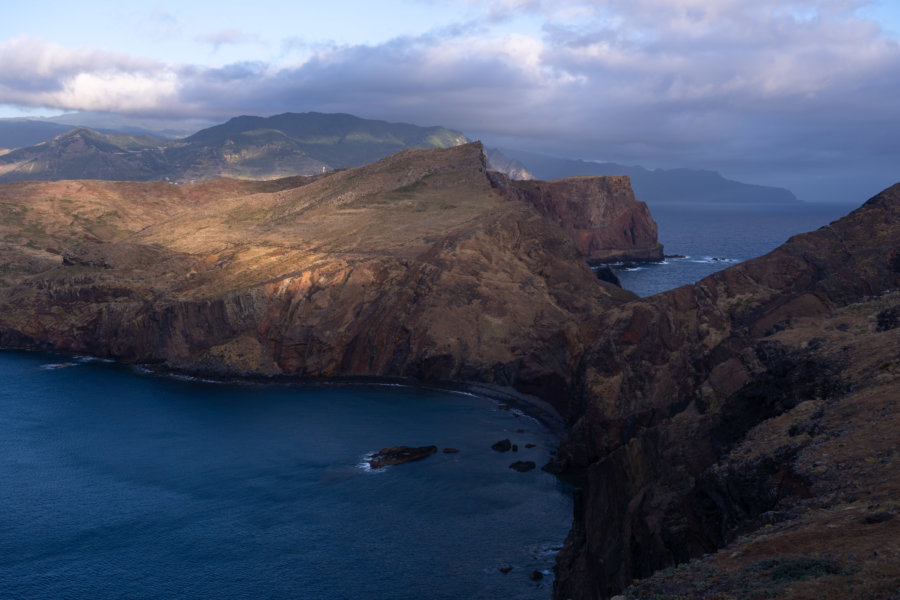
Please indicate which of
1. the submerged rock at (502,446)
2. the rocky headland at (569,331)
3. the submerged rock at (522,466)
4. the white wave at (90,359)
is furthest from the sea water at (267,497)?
the white wave at (90,359)

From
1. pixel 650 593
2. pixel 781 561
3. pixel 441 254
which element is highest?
pixel 441 254

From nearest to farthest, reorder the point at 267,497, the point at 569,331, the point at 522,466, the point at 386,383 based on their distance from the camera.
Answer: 1. the point at 267,497
2. the point at 522,466
3. the point at 569,331
4. the point at 386,383

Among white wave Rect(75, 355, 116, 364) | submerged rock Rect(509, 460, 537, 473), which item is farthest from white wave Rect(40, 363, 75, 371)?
submerged rock Rect(509, 460, 537, 473)

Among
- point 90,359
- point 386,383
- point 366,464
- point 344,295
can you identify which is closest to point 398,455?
point 366,464

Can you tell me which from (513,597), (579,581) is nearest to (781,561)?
(579,581)

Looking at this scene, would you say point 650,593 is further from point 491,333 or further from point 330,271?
point 330,271

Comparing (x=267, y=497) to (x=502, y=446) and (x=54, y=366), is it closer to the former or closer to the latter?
(x=502, y=446)

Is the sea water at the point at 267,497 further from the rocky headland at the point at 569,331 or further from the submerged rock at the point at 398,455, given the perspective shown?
the rocky headland at the point at 569,331
